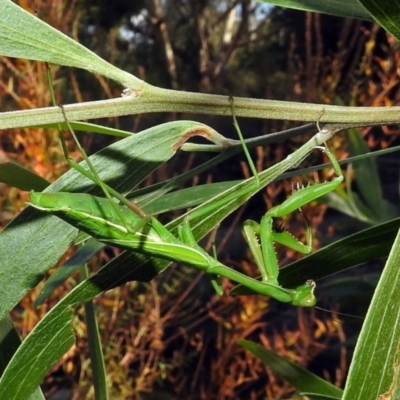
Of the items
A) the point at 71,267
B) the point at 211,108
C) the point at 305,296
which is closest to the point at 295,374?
the point at 305,296

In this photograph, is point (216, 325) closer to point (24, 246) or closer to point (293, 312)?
point (293, 312)

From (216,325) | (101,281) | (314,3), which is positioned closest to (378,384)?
(101,281)

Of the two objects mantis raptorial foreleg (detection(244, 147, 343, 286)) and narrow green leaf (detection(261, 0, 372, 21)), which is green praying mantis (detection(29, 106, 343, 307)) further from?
narrow green leaf (detection(261, 0, 372, 21))

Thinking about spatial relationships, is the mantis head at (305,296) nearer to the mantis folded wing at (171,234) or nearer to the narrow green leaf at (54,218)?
the mantis folded wing at (171,234)

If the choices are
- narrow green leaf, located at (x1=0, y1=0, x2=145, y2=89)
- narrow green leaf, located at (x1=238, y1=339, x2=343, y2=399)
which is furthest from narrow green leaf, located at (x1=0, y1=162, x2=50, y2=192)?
narrow green leaf, located at (x1=238, y1=339, x2=343, y2=399)

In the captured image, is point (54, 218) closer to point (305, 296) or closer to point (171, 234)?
point (171, 234)

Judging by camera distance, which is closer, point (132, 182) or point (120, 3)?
point (132, 182)
